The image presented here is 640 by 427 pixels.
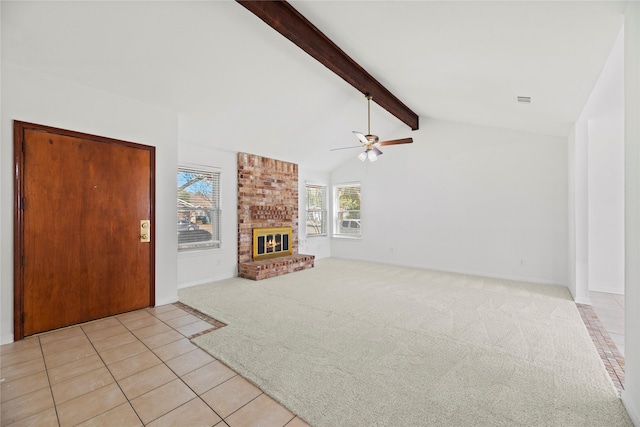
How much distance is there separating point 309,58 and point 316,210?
448 cm

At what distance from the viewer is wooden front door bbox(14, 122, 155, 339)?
9.06 ft

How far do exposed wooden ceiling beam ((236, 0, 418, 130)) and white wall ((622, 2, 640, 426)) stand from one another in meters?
2.46

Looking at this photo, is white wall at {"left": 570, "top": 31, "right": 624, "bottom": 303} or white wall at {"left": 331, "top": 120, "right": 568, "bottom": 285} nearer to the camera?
white wall at {"left": 570, "top": 31, "right": 624, "bottom": 303}

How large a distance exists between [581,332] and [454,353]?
5.36 ft

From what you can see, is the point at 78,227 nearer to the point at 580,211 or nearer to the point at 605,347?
the point at 605,347

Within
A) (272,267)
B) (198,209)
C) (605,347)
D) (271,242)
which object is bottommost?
(605,347)

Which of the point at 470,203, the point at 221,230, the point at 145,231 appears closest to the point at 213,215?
the point at 221,230

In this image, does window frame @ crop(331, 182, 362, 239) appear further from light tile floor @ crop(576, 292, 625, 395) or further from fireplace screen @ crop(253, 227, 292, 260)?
light tile floor @ crop(576, 292, 625, 395)

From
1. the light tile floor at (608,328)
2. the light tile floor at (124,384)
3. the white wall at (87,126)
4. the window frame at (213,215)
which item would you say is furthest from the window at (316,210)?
the light tile floor at (608,328)

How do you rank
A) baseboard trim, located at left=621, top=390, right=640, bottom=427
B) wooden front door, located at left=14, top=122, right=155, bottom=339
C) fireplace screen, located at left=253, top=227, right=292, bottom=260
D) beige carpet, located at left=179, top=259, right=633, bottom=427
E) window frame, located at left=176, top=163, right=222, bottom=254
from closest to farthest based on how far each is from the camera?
1. baseboard trim, located at left=621, top=390, right=640, bottom=427
2. beige carpet, located at left=179, top=259, right=633, bottom=427
3. wooden front door, located at left=14, top=122, right=155, bottom=339
4. window frame, located at left=176, top=163, right=222, bottom=254
5. fireplace screen, located at left=253, top=227, right=292, bottom=260

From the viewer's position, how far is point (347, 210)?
7.63m

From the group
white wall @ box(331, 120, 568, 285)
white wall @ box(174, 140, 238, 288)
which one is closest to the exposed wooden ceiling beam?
white wall @ box(331, 120, 568, 285)

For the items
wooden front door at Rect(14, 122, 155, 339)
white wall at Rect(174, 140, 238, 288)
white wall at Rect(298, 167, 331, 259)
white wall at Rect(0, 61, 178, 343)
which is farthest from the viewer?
white wall at Rect(298, 167, 331, 259)

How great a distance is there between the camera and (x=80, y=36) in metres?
2.51
